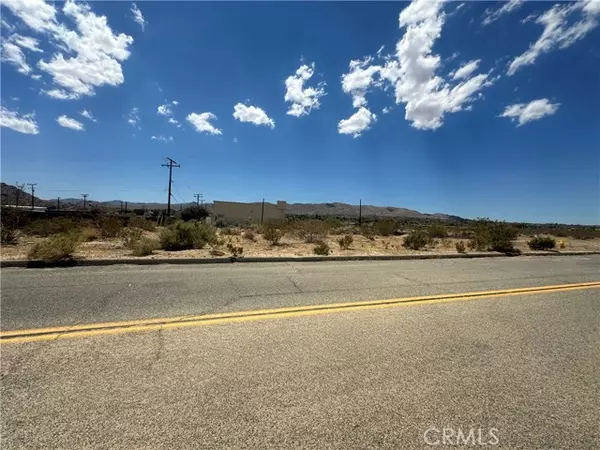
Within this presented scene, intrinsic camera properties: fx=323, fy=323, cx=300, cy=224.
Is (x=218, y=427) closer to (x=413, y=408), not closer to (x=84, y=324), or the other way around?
(x=413, y=408)

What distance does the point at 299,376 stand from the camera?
10.3 feet

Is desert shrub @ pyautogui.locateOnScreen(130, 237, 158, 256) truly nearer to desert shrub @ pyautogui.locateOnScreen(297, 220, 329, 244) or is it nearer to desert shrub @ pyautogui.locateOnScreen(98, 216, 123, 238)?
desert shrub @ pyautogui.locateOnScreen(98, 216, 123, 238)

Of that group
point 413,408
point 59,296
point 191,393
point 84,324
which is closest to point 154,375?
point 191,393

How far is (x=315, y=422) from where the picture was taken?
2.46 m

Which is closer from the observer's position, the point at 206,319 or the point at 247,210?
the point at 206,319

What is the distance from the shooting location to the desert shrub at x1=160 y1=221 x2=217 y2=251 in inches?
496

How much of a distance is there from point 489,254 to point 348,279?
9863 mm

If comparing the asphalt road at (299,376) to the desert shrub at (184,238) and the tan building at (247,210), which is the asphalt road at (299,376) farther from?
the tan building at (247,210)

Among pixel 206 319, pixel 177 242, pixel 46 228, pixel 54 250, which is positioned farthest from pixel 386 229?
pixel 206 319
